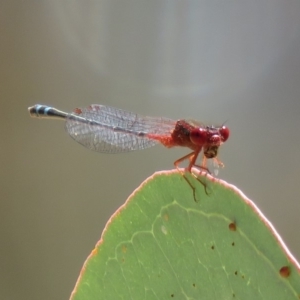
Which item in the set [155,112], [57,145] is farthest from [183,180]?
[57,145]

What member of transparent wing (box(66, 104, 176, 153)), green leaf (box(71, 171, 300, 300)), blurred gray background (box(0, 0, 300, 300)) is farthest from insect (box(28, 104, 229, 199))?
blurred gray background (box(0, 0, 300, 300))

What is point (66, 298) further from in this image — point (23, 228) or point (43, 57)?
point (43, 57)

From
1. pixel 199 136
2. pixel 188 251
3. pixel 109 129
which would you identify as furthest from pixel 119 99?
pixel 188 251

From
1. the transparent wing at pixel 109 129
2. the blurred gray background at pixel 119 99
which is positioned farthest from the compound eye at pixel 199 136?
the blurred gray background at pixel 119 99

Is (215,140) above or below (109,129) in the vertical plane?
below

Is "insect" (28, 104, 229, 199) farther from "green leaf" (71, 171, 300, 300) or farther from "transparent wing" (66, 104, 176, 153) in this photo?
"green leaf" (71, 171, 300, 300)

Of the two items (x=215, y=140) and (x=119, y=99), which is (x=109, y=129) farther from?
→ (x=119, y=99)

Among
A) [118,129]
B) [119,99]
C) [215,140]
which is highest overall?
[119,99]
